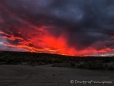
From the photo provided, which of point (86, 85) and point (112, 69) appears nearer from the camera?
point (86, 85)

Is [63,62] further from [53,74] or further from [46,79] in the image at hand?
[46,79]

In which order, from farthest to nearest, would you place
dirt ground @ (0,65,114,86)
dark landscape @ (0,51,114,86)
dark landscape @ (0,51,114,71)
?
1. dark landscape @ (0,51,114,71)
2. dark landscape @ (0,51,114,86)
3. dirt ground @ (0,65,114,86)

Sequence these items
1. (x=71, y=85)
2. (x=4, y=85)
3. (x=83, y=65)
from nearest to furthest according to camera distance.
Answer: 1. (x=4, y=85)
2. (x=71, y=85)
3. (x=83, y=65)

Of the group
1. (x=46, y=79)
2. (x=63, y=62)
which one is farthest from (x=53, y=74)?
(x=63, y=62)

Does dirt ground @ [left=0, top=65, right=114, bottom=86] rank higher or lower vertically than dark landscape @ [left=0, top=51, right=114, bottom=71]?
lower

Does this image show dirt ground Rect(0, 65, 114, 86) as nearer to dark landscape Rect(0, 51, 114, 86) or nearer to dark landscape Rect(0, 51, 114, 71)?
dark landscape Rect(0, 51, 114, 86)

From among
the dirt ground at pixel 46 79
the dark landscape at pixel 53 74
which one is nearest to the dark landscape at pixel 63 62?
the dark landscape at pixel 53 74

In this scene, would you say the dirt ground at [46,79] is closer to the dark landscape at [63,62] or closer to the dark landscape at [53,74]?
the dark landscape at [53,74]

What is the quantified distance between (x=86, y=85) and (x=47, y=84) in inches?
116

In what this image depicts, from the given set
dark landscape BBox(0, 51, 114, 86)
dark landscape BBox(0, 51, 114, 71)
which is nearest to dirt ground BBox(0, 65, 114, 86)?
dark landscape BBox(0, 51, 114, 86)

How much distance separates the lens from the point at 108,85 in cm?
1107

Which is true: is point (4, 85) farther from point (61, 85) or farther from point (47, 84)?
point (61, 85)

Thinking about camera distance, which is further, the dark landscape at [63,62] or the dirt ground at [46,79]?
the dark landscape at [63,62]

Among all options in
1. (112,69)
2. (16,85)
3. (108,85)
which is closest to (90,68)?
(112,69)
